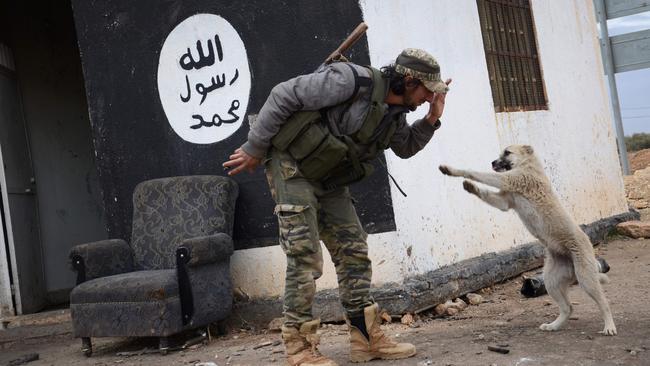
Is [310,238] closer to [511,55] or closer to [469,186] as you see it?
[469,186]

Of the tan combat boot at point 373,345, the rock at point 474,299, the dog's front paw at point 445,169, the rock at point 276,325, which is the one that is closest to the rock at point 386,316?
the rock at point 276,325

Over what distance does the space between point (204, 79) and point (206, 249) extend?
1.67 metres

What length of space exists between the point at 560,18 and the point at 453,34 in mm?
2819

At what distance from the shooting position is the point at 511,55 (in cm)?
728

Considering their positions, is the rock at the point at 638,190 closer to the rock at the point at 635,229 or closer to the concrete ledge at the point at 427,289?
the rock at the point at 635,229

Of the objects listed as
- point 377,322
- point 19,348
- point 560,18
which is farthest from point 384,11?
point 19,348

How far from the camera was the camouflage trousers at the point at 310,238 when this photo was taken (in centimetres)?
365

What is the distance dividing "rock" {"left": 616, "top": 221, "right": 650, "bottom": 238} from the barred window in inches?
86.9

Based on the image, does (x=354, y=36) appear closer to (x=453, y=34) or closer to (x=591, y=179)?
(x=453, y=34)

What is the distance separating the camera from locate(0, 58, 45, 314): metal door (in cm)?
705

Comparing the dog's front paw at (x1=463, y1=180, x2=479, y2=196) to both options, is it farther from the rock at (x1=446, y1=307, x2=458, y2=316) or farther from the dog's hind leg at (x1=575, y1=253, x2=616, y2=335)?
the rock at (x1=446, y1=307, x2=458, y2=316)

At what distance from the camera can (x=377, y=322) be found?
3.93 meters

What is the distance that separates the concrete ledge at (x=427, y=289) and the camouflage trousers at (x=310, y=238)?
46.9 inches

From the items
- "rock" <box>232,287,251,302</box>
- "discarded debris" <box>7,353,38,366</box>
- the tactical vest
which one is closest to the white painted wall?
"rock" <box>232,287,251,302</box>
